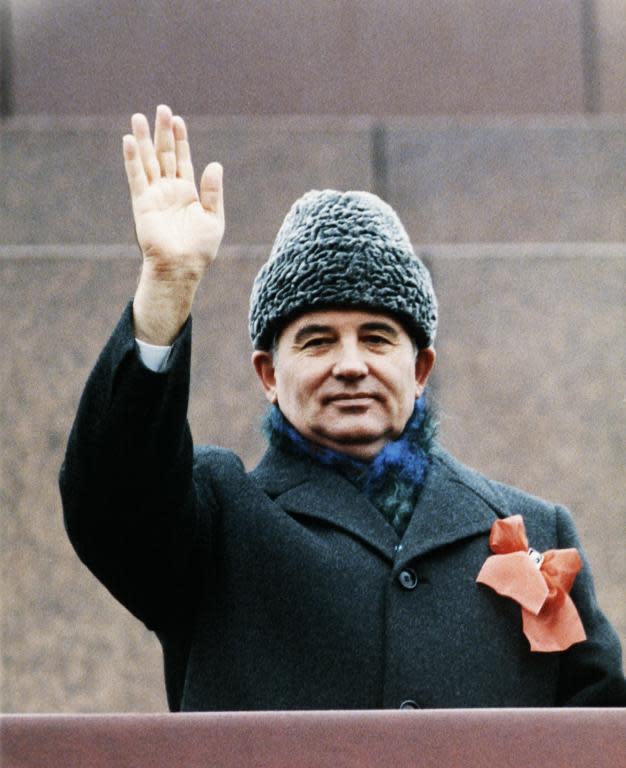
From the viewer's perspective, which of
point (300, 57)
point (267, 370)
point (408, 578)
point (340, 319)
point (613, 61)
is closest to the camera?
point (408, 578)

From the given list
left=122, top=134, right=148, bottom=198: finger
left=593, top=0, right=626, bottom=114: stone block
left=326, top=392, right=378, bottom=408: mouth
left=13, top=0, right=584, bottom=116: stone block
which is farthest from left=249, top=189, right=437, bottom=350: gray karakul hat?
left=593, top=0, right=626, bottom=114: stone block

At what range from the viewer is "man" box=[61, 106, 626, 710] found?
9.58 ft

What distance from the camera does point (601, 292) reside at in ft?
18.0

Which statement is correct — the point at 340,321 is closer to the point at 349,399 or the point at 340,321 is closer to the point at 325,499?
the point at 349,399

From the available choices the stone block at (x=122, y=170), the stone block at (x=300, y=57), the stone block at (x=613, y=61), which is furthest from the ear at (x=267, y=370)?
the stone block at (x=613, y=61)

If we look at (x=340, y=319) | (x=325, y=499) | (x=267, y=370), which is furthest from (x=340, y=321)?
(x=325, y=499)

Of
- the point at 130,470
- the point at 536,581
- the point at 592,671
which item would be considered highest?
the point at 130,470

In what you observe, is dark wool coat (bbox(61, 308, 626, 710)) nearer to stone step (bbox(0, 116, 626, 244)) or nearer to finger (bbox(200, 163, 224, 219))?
finger (bbox(200, 163, 224, 219))

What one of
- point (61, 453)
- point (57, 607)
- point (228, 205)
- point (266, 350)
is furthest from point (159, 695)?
point (266, 350)

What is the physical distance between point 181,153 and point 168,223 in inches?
6.7

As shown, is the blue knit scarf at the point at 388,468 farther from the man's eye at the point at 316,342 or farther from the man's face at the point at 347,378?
the man's eye at the point at 316,342

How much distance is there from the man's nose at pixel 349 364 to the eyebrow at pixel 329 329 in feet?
0.19

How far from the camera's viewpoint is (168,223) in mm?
2957

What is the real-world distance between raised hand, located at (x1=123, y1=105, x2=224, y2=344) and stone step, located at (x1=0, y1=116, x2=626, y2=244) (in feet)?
8.05
